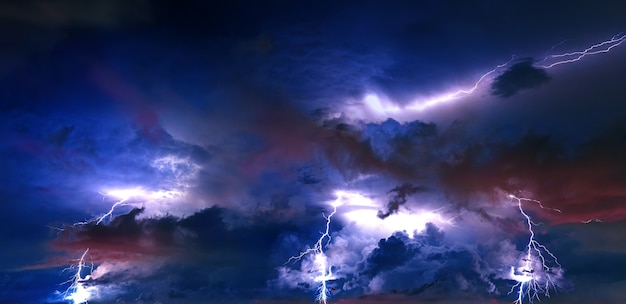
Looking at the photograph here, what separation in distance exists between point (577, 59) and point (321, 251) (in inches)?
634

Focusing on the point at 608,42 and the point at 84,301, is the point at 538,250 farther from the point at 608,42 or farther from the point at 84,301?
the point at 84,301

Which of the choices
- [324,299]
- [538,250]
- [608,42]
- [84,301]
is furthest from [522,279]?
[84,301]

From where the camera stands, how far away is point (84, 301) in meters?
28.3

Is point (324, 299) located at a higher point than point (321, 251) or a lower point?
lower

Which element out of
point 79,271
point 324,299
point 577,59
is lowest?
point 324,299

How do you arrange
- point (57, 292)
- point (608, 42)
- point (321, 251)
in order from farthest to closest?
point (321, 251)
point (57, 292)
point (608, 42)

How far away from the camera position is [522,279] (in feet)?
94.3

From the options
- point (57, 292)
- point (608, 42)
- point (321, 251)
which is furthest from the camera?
point (321, 251)

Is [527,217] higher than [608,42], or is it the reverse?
[608,42]

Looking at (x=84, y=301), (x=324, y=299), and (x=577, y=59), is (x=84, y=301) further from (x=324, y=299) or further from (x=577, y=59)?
(x=577, y=59)

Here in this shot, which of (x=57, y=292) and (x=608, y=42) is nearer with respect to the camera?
(x=608, y=42)

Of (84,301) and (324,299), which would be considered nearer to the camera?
(84,301)

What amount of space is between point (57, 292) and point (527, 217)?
982 inches

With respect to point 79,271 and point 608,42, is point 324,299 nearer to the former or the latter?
point 79,271
